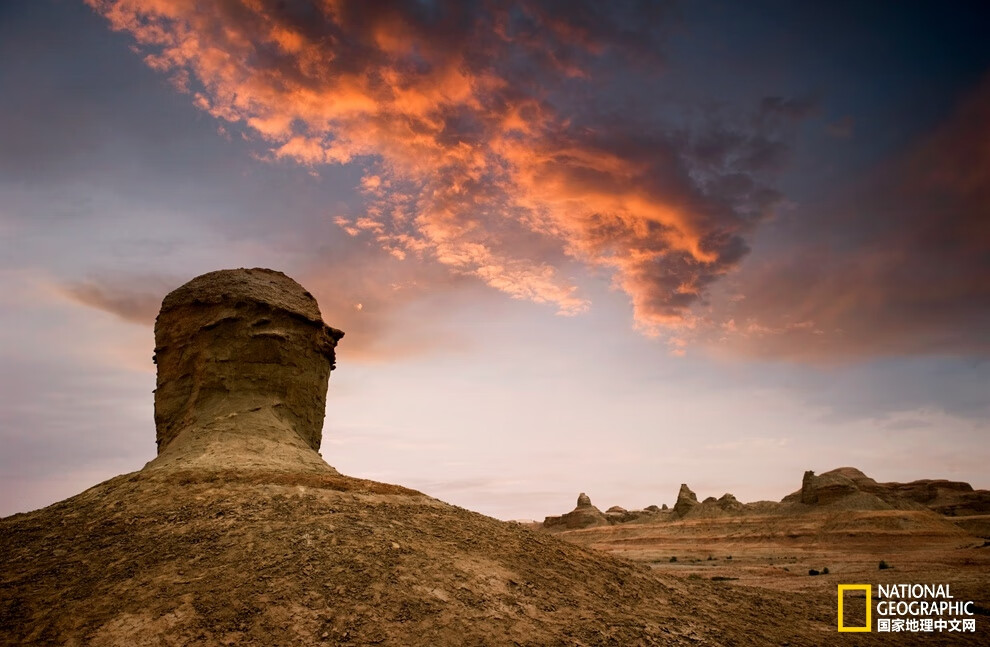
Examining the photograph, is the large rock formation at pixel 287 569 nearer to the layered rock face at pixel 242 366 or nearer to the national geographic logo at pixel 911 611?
the layered rock face at pixel 242 366

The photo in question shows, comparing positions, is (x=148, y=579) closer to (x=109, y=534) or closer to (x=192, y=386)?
(x=109, y=534)

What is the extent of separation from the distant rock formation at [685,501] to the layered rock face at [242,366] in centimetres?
6761

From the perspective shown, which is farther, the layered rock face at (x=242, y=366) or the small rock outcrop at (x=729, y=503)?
the small rock outcrop at (x=729, y=503)

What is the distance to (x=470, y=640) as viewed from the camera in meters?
7.17

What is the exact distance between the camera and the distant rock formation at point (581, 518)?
85562 millimetres

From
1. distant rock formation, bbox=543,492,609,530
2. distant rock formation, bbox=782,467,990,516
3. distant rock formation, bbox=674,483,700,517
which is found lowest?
distant rock formation, bbox=543,492,609,530

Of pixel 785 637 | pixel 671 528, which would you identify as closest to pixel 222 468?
pixel 785 637

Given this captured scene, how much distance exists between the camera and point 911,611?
1369 centimetres

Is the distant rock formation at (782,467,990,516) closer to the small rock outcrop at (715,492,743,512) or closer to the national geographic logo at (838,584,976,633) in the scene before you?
Answer: the small rock outcrop at (715,492,743,512)

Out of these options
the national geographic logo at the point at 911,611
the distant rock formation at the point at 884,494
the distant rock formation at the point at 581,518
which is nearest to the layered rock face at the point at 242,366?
the national geographic logo at the point at 911,611

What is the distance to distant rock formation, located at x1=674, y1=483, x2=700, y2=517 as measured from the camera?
73.9 metres

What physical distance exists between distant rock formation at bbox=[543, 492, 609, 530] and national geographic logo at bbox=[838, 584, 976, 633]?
2805 inches

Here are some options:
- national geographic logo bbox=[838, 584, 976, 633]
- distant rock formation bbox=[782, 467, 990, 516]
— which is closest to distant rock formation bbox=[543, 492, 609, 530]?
distant rock formation bbox=[782, 467, 990, 516]

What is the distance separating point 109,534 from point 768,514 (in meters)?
68.8
